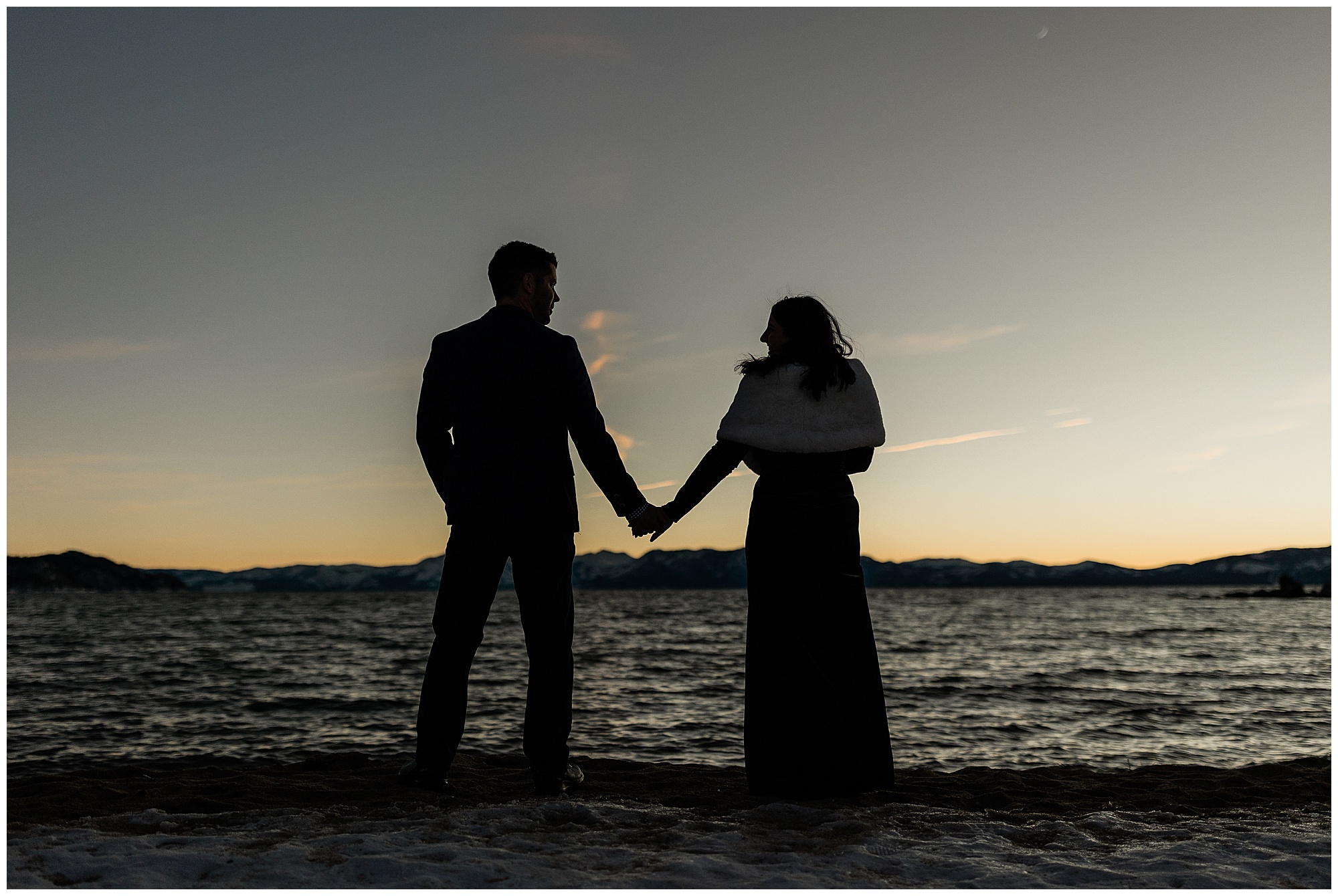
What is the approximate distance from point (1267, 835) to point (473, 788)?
10.8 ft

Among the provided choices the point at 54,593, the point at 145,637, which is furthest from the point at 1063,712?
the point at 54,593

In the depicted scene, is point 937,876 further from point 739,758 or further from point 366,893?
point 739,758

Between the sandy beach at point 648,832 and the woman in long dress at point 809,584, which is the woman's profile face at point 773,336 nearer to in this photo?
the woman in long dress at point 809,584

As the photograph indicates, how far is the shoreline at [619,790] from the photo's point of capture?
3.95 metres

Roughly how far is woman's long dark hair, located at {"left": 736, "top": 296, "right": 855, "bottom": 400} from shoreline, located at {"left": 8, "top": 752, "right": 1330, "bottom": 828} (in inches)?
72.5

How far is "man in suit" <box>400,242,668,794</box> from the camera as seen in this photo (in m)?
4.02

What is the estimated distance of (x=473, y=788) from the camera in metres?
4.32

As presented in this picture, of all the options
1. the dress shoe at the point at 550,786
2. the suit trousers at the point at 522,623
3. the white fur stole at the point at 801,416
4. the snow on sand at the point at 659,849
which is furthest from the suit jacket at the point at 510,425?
the snow on sand at the point at 659,849

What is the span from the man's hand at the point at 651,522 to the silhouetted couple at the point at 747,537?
32cm

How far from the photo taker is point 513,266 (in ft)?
14.1

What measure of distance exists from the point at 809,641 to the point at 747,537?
54 centimetres

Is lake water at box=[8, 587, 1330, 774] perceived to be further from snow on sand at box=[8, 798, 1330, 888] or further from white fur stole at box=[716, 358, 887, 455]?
white fur stole at box=[716, 358, 887, 455]

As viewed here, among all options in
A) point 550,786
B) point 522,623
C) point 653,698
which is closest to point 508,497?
point 522,623

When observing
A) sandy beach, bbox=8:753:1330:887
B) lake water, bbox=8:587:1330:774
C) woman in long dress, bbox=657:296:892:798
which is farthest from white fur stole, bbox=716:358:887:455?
lake water, bbox=8:587:1330:774
